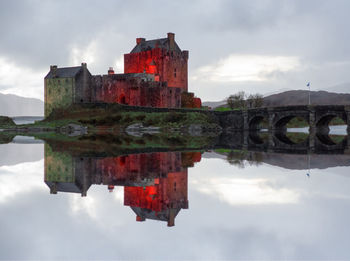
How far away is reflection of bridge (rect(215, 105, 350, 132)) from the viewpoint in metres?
59.6

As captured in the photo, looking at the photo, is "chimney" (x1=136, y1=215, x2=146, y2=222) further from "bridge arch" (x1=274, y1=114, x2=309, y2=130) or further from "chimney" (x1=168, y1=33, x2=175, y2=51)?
"chimney" (x1=168, y1=33, x2=175, y2=51)

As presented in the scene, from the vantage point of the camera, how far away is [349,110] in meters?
57.2

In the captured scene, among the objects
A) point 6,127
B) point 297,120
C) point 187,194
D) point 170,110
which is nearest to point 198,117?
point 170,110

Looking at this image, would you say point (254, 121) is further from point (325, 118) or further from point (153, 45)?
point (153, 45)

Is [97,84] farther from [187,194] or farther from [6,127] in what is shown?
[187,194]

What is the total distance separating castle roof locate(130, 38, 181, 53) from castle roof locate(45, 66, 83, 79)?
582 inches

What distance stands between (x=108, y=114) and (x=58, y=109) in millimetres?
11324

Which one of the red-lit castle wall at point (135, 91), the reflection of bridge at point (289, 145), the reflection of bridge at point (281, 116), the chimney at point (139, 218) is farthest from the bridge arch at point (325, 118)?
the chimney at point (139, 218)

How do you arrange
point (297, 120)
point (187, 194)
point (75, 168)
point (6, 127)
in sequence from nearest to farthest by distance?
1. point (187, 194)
2. point (75, 168)
3. point (6, 127)
4. point (297, 120)

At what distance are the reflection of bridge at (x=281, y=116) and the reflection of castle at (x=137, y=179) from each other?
154 feet

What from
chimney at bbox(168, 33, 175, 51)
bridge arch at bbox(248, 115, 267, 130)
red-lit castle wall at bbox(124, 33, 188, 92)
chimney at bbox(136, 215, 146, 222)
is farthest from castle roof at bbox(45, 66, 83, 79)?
chimney at bbox(136, 215, 146, 222)

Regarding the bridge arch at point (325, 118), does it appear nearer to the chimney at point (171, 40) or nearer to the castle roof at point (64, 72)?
the chimney at point (171, 40)

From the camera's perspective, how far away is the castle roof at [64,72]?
68850mm

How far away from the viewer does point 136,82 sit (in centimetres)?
6506
